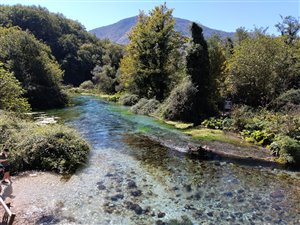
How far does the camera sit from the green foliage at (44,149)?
1611cm

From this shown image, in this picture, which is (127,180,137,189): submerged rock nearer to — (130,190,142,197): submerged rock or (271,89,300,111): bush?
(130,190,142,197): submerged rock

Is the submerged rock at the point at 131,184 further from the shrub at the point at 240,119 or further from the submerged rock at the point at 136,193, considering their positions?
the shrub at the point at 240,119

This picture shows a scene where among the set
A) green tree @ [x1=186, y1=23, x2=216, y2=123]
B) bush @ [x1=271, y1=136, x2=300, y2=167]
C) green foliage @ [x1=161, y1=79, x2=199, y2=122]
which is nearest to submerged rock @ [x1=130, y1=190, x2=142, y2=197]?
bush @ [x1=271, y1=136, x2=300, y2=167]

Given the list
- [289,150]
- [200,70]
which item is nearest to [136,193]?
[289,150]

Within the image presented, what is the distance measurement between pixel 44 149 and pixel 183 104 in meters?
17.4

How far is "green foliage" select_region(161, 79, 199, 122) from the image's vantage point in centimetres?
3066

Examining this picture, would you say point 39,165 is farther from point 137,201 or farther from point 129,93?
point 129,93

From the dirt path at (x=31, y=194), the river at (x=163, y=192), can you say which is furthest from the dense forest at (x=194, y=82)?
the river at (x=163, y=192)

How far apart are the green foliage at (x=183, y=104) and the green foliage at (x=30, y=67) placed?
21671 millimetres

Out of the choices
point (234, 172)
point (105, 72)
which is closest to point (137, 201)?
point (234, 172)

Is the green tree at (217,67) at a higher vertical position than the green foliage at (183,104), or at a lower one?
higher

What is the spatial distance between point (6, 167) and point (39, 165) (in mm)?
2373

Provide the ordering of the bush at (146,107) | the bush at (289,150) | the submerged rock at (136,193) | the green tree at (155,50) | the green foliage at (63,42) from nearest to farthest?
the submerged rock at (136,193), the bush at (289,150), the bush at (146,107), the green tree at (155,50), the green foliage at (63,42)

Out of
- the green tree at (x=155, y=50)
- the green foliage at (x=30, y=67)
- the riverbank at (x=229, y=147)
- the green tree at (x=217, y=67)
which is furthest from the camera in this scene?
the green foliage at (x=30, y=67)
